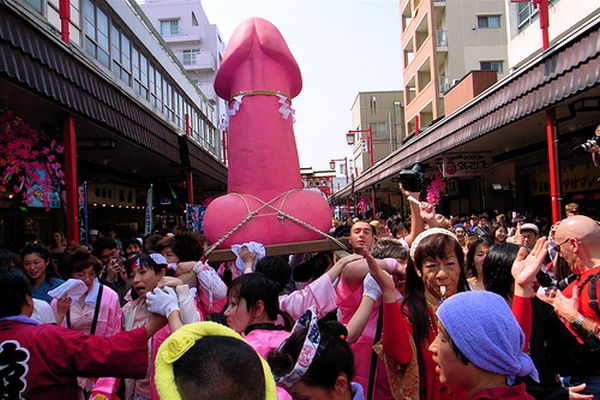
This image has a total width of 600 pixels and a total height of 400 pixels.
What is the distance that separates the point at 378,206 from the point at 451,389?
105 ft

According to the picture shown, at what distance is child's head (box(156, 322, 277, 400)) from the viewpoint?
4.01 feet

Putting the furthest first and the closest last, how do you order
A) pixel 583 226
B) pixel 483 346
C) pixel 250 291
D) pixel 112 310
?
pixel 112 310 < pixel 583 226 < pixel 250 291 < pixel 483 346

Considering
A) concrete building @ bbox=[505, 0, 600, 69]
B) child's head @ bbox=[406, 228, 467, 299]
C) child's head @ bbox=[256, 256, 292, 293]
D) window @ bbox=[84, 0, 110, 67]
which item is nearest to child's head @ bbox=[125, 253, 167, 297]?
child's head @ bbox=[256, 256, 292, 293]

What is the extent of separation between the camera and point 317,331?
1886mm

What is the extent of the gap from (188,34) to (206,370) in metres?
41.7

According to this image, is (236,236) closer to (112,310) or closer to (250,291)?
(112,310)

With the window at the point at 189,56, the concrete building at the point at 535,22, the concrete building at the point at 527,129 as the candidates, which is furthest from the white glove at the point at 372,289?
the window at the point at 189,56

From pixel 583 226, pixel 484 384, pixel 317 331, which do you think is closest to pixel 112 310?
pixel 317 331

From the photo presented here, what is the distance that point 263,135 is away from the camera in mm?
4867

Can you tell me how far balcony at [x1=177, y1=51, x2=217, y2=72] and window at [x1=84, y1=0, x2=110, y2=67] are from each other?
2811 cm

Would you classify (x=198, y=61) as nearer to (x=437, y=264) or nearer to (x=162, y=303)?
(x=437, y=264)

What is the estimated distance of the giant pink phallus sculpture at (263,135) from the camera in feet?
15.1

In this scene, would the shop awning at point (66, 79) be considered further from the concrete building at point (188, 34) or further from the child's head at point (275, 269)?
the concrete building at point (188, 34)

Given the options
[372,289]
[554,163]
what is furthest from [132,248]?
[554,163]
